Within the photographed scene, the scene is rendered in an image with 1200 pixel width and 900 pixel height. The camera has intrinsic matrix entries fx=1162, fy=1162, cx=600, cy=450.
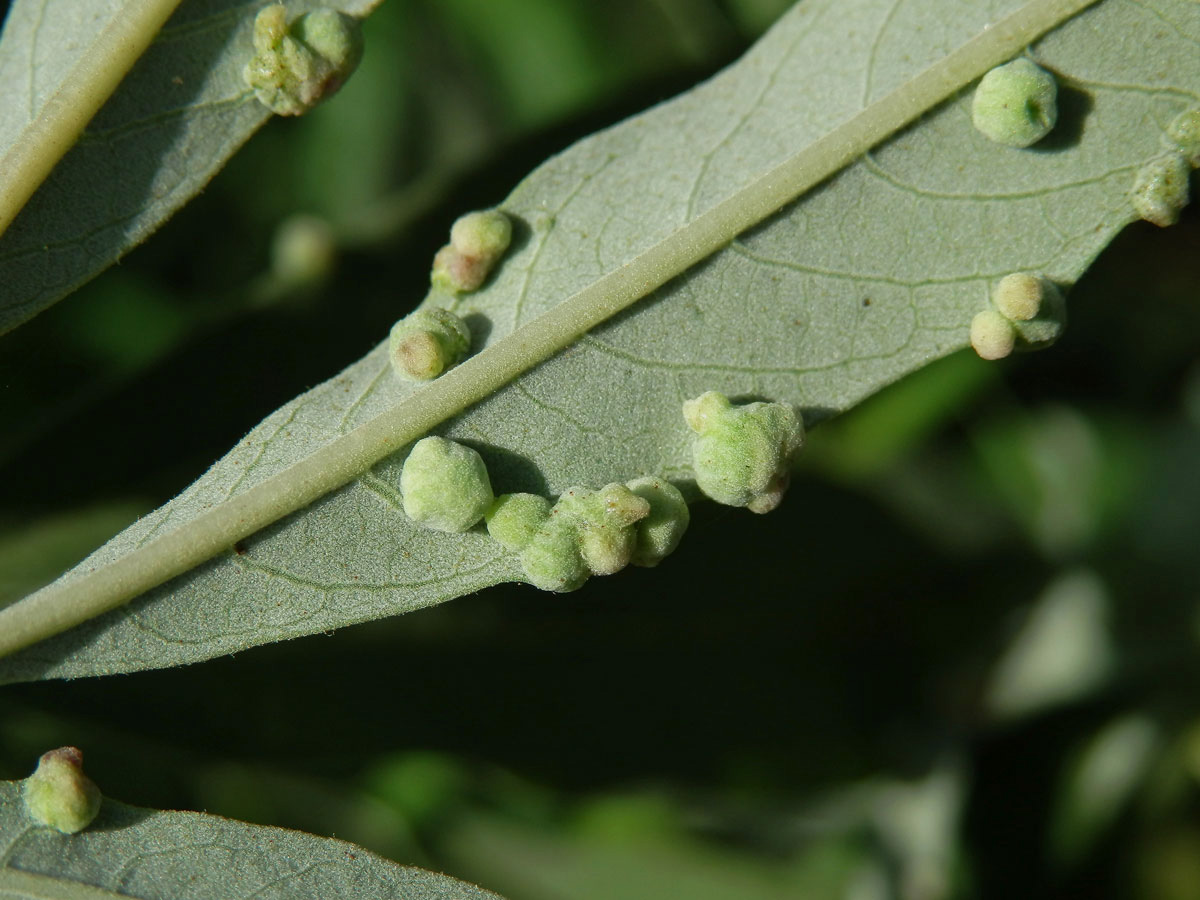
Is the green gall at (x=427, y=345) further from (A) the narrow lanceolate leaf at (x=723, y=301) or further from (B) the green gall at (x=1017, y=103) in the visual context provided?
(B) the green gall at (x=1017, y=103)

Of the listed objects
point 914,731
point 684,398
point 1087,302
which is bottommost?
point 914,731

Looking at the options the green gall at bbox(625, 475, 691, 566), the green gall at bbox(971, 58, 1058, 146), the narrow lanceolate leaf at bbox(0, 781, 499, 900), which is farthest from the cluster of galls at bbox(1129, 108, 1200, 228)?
the narrow lanceolate leaf at bbox(0, 781, 499, 900)

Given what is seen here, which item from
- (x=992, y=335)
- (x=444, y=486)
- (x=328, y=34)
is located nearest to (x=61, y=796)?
(x=444, y=486)

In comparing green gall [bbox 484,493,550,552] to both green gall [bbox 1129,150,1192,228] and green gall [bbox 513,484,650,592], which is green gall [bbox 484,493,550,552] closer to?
green gall [bbox 513,484,650,592]

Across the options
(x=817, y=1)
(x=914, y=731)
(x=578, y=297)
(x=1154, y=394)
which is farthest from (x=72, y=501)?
(x=1154, y=394)

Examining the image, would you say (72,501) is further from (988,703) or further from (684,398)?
(988,703)
